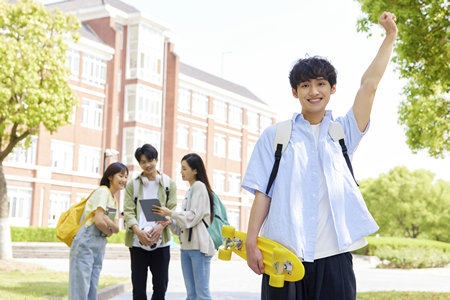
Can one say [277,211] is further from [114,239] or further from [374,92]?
[114,239]

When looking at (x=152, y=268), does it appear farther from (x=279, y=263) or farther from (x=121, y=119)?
(x=121, y=119)

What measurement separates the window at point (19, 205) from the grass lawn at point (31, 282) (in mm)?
19031

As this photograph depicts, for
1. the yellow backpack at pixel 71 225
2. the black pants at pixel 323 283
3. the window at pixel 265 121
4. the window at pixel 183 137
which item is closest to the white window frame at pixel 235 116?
the window at pixel 265 121

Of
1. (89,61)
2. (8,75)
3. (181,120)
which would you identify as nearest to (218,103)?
(181,120)

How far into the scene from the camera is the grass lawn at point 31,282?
884 cm

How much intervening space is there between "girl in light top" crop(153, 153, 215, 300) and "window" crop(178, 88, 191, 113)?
39496mm

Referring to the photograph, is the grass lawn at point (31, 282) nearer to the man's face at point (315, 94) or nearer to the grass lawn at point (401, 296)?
the grass lawn at point (401, 296)

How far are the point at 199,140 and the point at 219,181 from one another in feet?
14.4

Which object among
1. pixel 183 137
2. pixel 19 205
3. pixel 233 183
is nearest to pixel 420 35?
pixel 19 205

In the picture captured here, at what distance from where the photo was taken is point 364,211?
2.90 m

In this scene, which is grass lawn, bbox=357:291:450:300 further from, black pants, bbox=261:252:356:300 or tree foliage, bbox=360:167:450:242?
tree foliage, bbox=360:167:450:242

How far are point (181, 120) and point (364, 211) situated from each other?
4310 centimetres

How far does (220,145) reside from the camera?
50.3 m

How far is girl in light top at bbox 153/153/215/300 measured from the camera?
588cm
